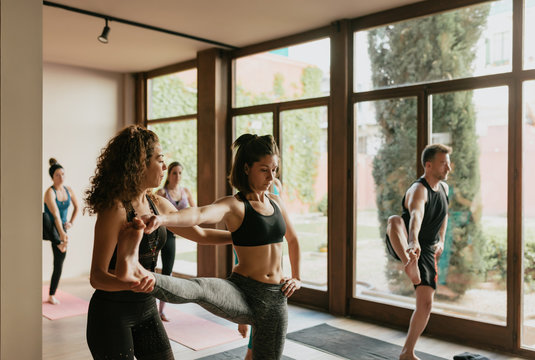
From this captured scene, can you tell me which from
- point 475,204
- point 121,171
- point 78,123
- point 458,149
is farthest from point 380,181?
point 78,123

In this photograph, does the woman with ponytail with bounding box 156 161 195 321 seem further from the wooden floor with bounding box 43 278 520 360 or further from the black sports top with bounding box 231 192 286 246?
the black sports top with bounding box 231 192 286 246

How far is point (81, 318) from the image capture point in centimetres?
489

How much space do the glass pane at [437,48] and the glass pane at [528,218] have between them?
1.21 feet

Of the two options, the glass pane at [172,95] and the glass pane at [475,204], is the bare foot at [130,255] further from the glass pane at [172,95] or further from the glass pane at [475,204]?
the glass pane at [172,95]

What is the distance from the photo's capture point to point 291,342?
163 inches

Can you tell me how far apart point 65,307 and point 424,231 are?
3.86 meters

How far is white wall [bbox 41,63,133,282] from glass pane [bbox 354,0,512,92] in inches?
167

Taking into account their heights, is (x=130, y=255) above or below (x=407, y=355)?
above

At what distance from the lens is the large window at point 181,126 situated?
264 inches

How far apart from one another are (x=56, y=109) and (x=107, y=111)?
77 centimetres

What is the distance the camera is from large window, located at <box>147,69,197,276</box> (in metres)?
6.70

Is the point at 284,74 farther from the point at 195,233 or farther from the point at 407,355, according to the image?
the point at 195,233

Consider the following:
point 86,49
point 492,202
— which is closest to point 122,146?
point 492,202

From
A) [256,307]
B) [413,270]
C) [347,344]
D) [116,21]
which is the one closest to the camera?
[256,307]
